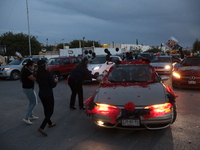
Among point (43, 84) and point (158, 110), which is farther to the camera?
point (43, 84)

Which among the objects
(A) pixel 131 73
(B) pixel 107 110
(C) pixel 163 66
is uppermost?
(A) pixel 131 73

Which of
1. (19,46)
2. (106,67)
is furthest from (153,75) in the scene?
(19,46)

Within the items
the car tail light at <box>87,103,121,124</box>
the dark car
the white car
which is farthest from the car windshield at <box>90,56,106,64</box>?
the car tail light at <box>87,103,121,124</box>

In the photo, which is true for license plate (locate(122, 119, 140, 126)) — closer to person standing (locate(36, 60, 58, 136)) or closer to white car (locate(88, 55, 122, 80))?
person standing (locate(36, 60, 58, 136))

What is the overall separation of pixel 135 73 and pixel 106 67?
6.42 meters

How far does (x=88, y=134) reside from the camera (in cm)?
406

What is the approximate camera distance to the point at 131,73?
516 cm

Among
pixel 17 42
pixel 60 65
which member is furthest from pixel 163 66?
pixel 17 42

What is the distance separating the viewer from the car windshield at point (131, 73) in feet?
16.3

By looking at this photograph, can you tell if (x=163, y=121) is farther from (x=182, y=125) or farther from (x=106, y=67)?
(x=106, y=67)

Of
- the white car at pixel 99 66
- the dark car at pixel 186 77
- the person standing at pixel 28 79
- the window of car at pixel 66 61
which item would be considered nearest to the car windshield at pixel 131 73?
the person standing at pixel 28 79

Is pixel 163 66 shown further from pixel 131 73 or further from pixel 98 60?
pixel 131 73

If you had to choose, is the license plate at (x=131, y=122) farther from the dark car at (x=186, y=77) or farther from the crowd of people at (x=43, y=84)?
the dark car at (x=186, y=77)

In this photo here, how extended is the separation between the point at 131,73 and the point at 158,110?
1771mm
